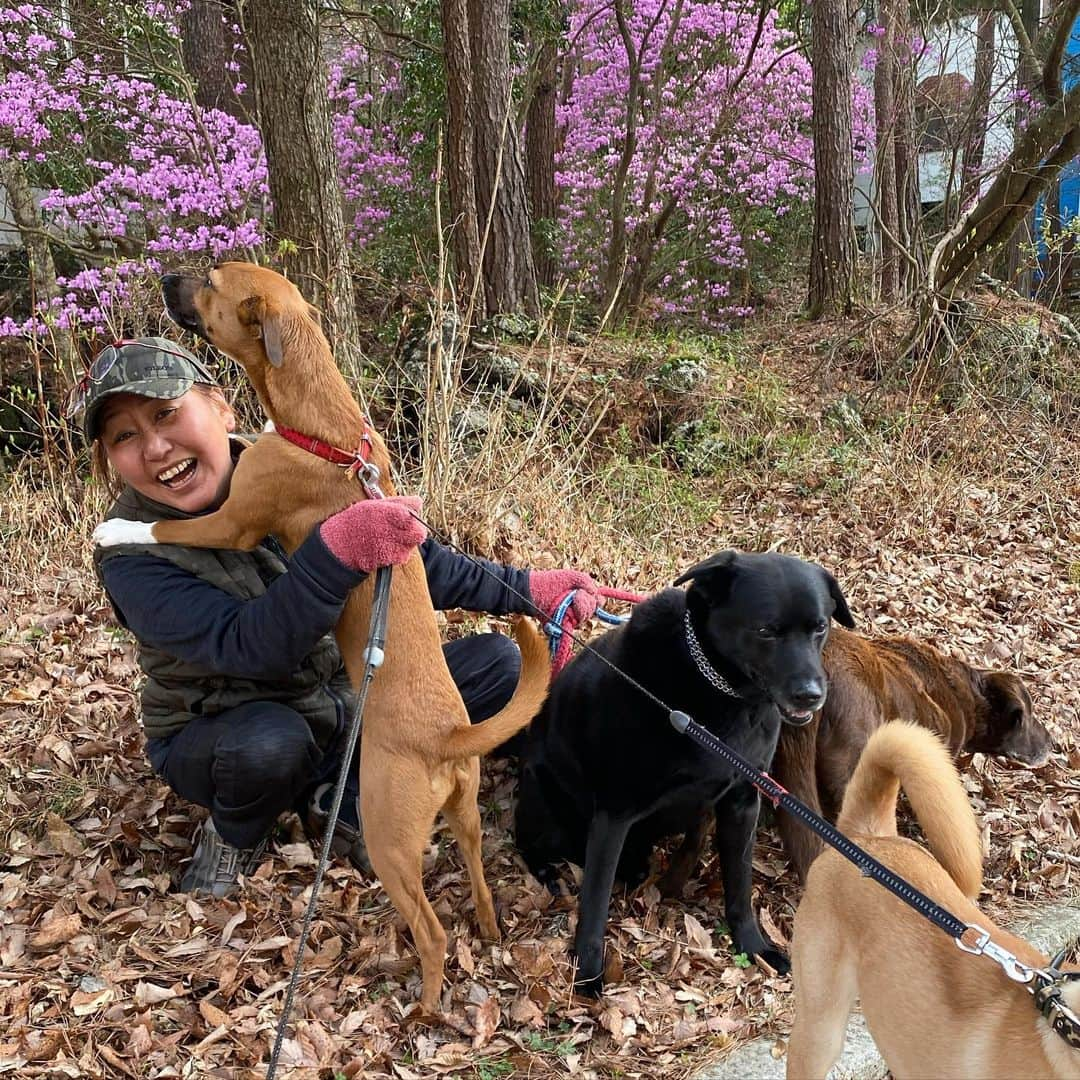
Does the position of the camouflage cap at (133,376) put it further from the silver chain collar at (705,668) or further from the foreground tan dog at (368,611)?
the silver chain collar at (705,668)

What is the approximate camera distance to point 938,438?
7.80 meters

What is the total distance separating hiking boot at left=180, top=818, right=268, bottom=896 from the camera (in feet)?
10.3

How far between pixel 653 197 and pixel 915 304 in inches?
168

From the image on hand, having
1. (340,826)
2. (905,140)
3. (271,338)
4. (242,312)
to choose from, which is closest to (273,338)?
(271,338)

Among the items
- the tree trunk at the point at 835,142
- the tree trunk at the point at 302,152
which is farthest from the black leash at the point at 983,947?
the tree trunk at the point at 835,142

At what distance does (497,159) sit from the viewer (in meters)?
8.23

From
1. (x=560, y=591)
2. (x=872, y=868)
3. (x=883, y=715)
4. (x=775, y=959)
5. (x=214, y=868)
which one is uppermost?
(x=560, y=591)

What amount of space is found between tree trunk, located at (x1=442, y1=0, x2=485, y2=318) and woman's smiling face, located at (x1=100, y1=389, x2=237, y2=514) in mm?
5274

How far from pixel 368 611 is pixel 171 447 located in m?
0.83

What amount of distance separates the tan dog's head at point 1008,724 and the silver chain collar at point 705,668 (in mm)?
1466

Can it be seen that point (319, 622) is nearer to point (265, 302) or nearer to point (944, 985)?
point (265, 302)

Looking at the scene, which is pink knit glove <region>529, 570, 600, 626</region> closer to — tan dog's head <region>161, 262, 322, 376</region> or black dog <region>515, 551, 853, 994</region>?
black dog <region>515, 551, 853, 994</region>

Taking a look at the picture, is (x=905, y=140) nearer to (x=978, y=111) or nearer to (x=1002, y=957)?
(x=978, y=111)

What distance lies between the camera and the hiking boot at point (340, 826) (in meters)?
3.37
